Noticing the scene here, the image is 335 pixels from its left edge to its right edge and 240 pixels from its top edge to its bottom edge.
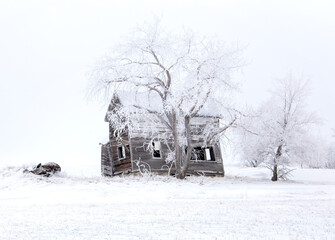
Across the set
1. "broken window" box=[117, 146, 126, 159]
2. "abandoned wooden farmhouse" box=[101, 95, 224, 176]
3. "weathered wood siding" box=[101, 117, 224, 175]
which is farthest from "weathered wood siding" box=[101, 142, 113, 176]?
"broken window" box=[117, 146, 126, 159]

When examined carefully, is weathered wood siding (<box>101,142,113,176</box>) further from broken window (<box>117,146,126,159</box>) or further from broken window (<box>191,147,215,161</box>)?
broken window (<box>191,147,215,161</box>)

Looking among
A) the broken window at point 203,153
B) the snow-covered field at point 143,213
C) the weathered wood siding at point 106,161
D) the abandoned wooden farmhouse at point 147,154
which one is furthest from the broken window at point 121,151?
the snow-covered field at point 143,213

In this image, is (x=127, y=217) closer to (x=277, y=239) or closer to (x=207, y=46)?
(x=277, y=239)

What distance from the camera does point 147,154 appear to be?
2809 centimetres

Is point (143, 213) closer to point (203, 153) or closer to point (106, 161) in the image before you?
point (203, 153)

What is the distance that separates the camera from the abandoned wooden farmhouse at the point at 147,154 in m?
27.7

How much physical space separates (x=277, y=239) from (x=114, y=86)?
17131mm

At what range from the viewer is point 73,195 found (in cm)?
1733

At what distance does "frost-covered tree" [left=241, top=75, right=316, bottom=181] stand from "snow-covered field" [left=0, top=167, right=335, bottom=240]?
358 inches

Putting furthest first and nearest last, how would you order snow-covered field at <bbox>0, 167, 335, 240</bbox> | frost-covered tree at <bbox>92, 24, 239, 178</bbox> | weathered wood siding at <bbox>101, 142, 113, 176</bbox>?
1. weathered wood siding at <bbox>101, 142, 113, 176</bbox>
2. frost-covered tree at <bbox>92, 24, 239, 178</bbox>
3. snow-covered field at <bbox>0, 167, 335, 240</bbox>

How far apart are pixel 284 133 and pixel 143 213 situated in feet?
66.6

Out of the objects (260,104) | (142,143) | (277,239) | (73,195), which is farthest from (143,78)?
(277,239)

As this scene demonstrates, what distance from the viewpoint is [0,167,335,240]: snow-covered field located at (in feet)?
28.1

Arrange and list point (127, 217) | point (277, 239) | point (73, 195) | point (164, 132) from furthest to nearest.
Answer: point (164, 132) < point (73, 195) < point (127, 217) < point (277, 239)
